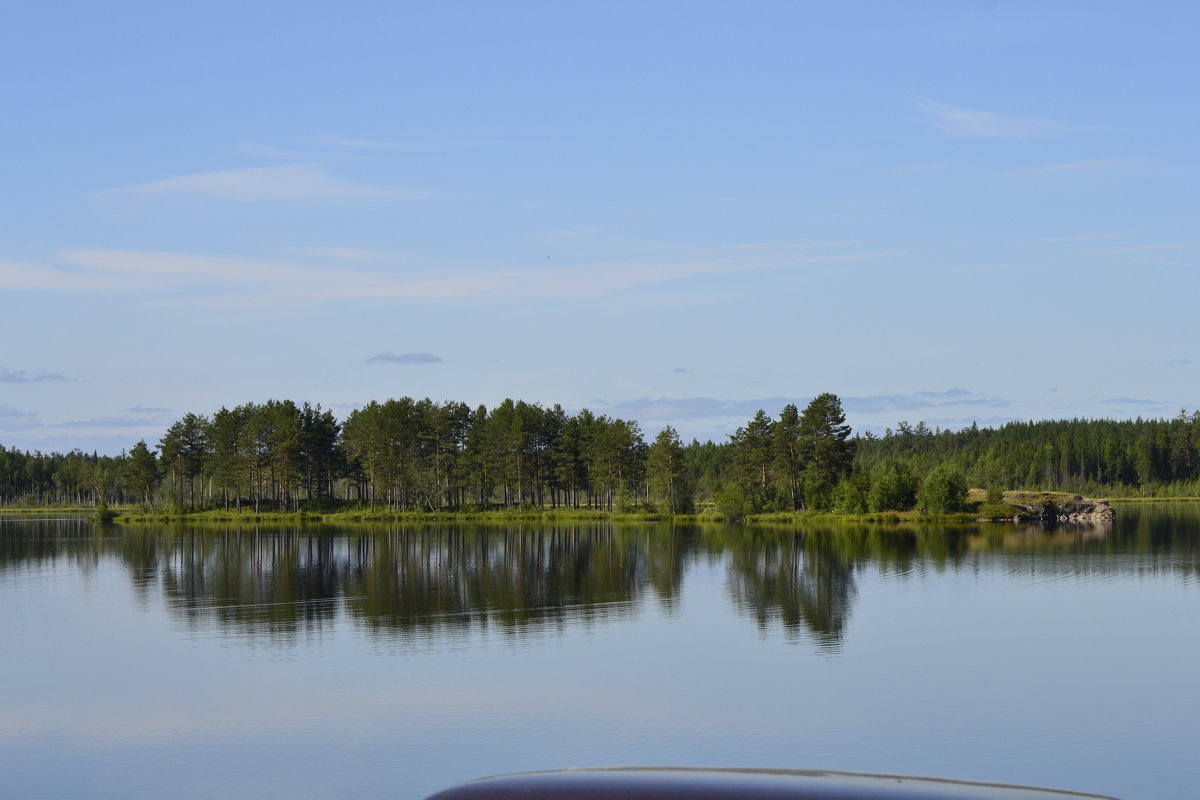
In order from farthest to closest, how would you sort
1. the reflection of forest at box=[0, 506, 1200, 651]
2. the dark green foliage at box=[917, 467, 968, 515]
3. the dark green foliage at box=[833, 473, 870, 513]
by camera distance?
the dark green foliage at box=[833, 473, 870, 513], the dark green foliage at box=[917, 467, 968, 515], the reflection of forest at box=[0, 506, 1200, 651]

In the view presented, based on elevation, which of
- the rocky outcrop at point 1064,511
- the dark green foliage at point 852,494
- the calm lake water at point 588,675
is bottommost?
the rocky outcrop at point 1064,511

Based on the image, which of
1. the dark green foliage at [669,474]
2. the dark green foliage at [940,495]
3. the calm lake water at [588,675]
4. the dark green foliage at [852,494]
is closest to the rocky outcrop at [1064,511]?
the dark green foliage at [940,495]

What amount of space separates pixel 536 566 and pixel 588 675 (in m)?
30.3

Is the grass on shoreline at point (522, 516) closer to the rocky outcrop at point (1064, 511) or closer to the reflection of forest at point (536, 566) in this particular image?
the rocky outcrop at point (1064, 511)

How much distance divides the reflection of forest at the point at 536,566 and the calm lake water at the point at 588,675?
0.33 metres

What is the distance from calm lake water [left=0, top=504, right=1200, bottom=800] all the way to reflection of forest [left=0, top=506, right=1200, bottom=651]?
329mm

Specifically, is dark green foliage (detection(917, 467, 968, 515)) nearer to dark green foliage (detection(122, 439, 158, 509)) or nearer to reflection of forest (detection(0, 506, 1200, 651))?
reflection of forest (detection(0, 506, 1200, 651))

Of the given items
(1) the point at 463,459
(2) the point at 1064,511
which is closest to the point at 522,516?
(1) the point at 463,459

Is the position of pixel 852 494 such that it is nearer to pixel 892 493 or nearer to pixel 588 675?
pixel 892 493

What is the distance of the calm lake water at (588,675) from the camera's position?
17.5 m

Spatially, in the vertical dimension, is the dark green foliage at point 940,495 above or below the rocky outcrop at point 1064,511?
above

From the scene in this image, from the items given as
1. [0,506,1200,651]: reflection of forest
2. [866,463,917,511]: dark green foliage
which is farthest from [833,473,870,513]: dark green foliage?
[0,506,1200,651]: reflection of forest

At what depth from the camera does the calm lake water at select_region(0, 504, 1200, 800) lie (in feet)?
57.3

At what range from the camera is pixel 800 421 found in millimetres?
105188
